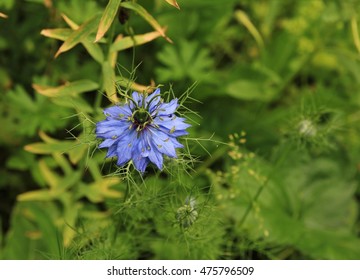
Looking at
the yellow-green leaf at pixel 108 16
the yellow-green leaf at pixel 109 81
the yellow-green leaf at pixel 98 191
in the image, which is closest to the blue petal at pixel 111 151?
the yellow-green leaf at pixel 109 81

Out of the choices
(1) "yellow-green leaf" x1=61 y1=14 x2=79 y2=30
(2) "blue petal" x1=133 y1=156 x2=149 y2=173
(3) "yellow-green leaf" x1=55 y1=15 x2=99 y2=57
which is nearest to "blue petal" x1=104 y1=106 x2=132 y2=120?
(2) "blue petal" x1=133 y1=156 x2=149 y2=173

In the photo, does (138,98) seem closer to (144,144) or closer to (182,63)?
(144,144)

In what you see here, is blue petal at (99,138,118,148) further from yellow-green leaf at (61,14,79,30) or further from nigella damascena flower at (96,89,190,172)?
yellow-green leaf at (61,14,79,30)

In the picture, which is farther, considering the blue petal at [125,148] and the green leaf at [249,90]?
the green leaf at [249,90]

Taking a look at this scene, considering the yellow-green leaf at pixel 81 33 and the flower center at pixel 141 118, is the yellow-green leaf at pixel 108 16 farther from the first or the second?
the flower center at pixel 141 118
